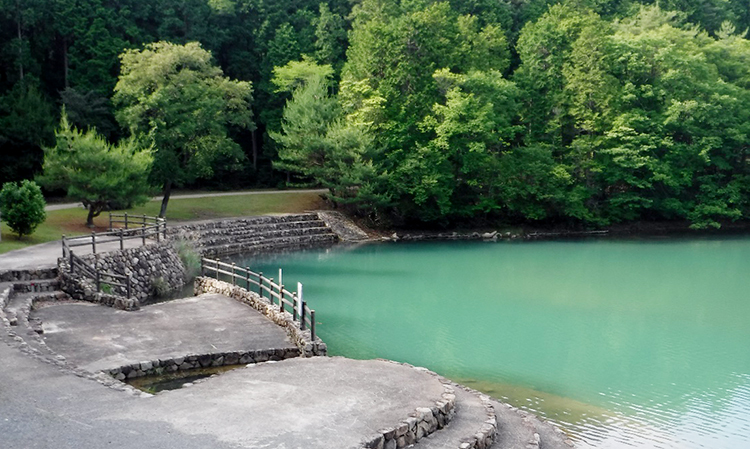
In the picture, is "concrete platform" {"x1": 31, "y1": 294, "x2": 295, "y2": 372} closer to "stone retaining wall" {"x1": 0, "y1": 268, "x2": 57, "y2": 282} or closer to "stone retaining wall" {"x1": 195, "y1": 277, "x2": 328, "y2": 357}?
"stone retaining wall" {"x1": 195, "y1": 277, "x2": 328, "y2": 357}

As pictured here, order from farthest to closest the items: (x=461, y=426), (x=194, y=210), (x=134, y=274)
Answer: (x=194, y=210)
(x=134, y=274)
(x=461, y=426)

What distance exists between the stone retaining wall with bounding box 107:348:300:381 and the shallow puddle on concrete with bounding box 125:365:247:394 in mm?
92

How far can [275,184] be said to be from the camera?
5166 centimetres

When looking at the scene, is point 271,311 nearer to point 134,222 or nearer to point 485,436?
point 485,436

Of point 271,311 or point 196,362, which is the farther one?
point 271,311

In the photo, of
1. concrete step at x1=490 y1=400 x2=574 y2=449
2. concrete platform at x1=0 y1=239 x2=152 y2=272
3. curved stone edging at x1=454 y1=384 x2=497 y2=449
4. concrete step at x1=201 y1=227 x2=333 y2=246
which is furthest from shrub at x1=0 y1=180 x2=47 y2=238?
curved stone edging at x1=454 y1=384 x2=497 y2=449

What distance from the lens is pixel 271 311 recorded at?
19.6 metres

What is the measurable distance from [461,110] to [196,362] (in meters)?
28.9

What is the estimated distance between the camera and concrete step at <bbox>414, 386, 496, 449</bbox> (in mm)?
10945

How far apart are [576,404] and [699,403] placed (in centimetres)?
289

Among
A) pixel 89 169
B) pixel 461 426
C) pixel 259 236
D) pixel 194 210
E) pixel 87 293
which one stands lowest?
pixel 461 426

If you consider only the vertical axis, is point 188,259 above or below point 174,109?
below

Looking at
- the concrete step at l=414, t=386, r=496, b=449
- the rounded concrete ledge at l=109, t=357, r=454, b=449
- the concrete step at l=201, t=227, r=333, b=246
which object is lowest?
the concrete step at l=414, t=386, r=496, b=449

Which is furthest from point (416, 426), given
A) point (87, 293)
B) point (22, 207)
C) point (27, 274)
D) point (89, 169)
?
point (89, 169)
